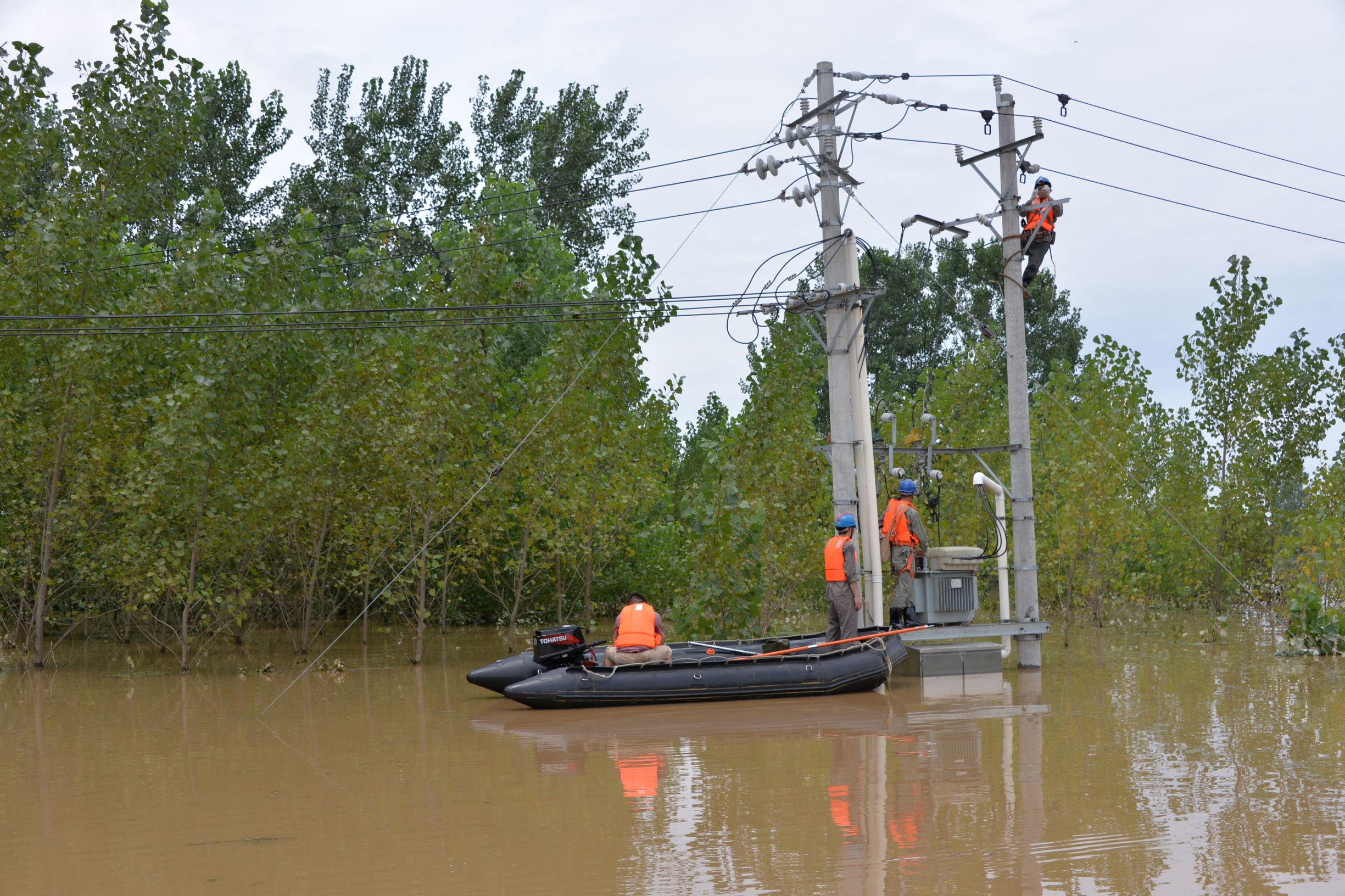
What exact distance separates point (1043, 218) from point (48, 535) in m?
17.0

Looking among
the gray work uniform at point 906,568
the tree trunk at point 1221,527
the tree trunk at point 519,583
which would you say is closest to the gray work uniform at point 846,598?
the gray work uniform at point 906,568

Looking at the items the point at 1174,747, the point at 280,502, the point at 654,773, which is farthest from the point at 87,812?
the point at 280,502

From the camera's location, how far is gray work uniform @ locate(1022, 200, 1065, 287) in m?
18.5

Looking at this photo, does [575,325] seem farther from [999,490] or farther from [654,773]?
[654,773]

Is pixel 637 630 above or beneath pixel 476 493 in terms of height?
beneath

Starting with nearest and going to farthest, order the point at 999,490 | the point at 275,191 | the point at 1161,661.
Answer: the point at 999,490
the point at 1161,661
the point at 275,191

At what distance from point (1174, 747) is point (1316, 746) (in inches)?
52.3

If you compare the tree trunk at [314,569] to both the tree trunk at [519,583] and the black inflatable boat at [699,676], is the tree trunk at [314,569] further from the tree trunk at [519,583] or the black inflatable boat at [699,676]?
the black inflatable boat at [699,676]

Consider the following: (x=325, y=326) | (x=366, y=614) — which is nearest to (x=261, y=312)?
(x=325, y=326)

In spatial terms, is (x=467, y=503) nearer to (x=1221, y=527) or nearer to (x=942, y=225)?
(x=942, y=225)

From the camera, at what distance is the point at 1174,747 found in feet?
40.3

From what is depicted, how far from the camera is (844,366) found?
1766 centimetres

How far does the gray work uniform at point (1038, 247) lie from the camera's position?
728 inches

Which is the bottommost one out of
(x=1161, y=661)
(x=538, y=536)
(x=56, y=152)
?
(x=1161, y=661)
